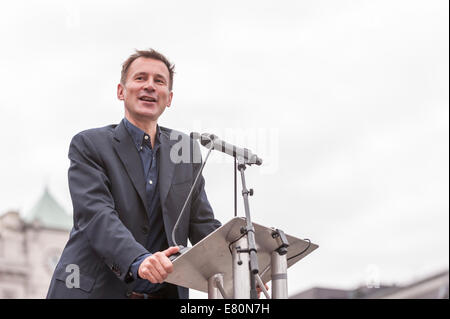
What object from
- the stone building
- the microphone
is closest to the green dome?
the stone building

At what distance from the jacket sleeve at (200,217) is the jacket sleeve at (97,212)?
65 centimetres

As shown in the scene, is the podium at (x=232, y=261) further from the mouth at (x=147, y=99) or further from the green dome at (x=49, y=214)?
the green dome at (x=49, y=214)

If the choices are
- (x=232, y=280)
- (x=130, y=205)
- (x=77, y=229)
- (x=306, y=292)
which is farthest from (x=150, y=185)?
(x=306, y=292)

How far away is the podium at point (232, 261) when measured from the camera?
12.9 feet

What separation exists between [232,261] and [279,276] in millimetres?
258

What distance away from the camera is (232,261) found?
4066mm

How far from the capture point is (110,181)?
Result: 4.71 m

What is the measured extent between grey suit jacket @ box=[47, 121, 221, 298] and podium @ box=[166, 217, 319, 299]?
0.31m

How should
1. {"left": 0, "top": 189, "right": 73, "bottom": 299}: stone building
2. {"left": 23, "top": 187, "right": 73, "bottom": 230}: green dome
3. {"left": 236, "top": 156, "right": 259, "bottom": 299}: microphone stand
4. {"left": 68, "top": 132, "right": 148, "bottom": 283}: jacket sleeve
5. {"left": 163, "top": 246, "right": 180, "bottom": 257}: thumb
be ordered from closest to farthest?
{"left": 236, "top": 156, "right": 259, "bottom": 299}: microphone stand, {"left": 163, "top": 246, "right": 180, "bottom": 257}: thumb, {"left": 68, "top": 132, "right": 148, "bottom": 283}: jacket sleeve, {"left": 0, "top": 189, "right": 73, "bottom": 299}: stone building, {"left": 23, "top": 187, "right": 73, "bottom": 230}: green dome

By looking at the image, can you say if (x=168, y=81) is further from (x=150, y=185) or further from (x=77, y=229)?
(x=77, y=229)

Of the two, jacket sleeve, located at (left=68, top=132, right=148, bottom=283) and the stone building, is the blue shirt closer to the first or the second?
jacket sleeve, located at (left=68, top=132, right=148, bottom=283)

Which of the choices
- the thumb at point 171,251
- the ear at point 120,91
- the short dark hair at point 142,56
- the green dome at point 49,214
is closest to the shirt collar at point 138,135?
the ear at point 120,91

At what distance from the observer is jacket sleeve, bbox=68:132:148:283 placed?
4242 mm
